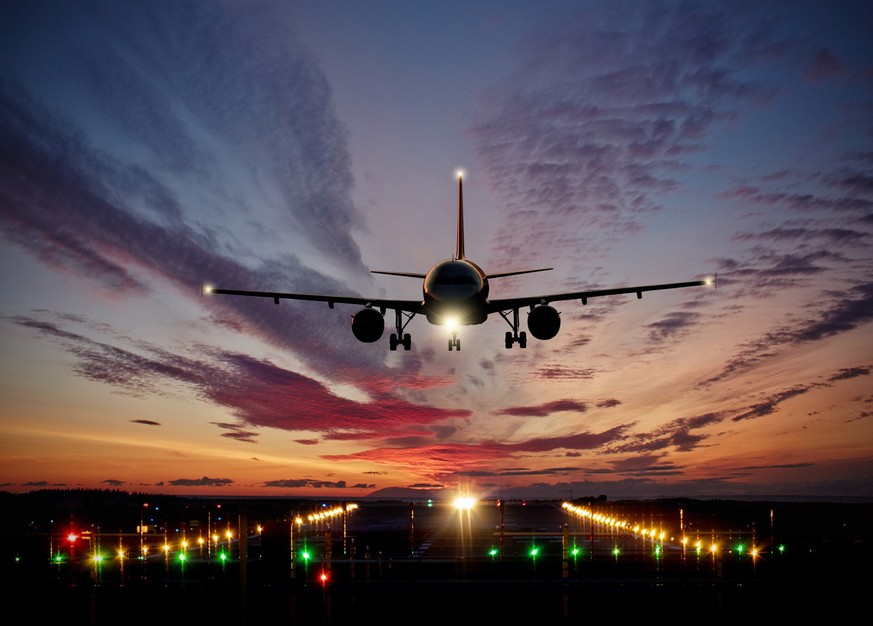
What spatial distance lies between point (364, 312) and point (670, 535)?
71595mm

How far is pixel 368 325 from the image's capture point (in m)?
43.6

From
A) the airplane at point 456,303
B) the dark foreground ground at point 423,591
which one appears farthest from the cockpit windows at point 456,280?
the dark foreground ground at point 423,591

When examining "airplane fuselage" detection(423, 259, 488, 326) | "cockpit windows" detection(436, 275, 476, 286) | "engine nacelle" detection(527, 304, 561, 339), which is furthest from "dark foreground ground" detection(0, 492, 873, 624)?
"cockpit windows" detection(436, 275, 476, 286)

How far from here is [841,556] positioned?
196 ft

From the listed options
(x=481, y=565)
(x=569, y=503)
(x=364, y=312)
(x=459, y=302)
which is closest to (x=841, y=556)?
(x=481, y=565)

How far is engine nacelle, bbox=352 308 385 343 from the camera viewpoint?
1718 inches

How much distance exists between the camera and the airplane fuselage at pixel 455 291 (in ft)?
141

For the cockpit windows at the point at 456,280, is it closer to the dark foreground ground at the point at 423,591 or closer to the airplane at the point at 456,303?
the airplane at the point at 456,303

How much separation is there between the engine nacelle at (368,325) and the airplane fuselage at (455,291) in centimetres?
320

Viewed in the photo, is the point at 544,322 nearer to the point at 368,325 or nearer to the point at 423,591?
the point at 368,325

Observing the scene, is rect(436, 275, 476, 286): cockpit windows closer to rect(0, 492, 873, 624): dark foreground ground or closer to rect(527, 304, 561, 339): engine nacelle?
rect(527, 304, 561, 339): engine nacelle

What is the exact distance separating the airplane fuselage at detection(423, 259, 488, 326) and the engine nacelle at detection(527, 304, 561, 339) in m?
3.35

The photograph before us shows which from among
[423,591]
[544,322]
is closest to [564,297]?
[544,322]

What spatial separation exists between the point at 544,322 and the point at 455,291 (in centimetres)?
552
